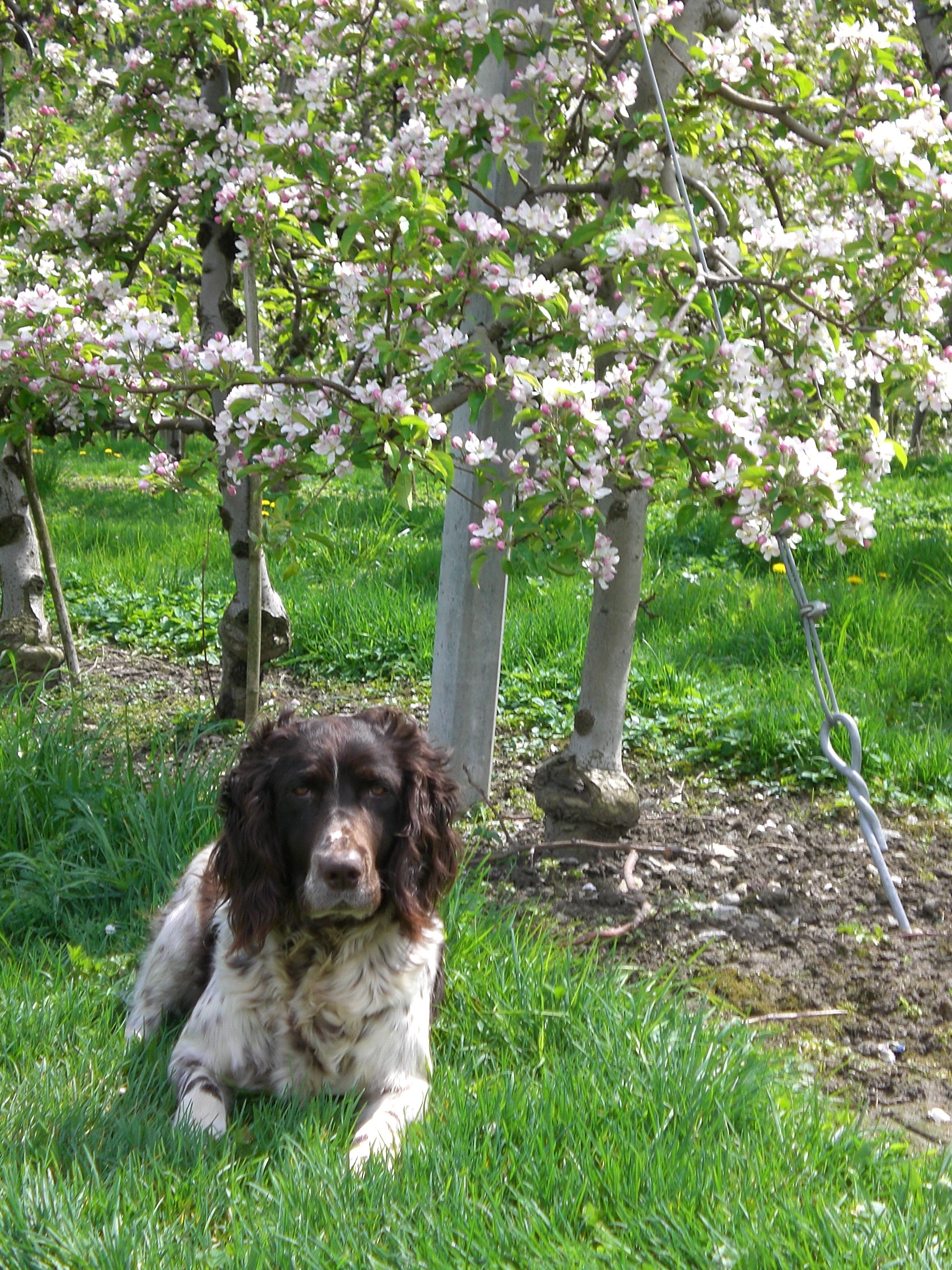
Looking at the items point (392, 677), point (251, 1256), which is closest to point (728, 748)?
point (392, 677)

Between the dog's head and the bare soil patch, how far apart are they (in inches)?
32.6

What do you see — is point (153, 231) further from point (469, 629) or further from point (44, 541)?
point (469, 629)

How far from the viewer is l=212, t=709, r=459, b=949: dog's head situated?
8.92ft

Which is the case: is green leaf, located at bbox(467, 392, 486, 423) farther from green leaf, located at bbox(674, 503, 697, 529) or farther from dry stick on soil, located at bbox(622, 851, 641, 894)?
dry stick on soil, located at bbox(622, 851, 641, 894)

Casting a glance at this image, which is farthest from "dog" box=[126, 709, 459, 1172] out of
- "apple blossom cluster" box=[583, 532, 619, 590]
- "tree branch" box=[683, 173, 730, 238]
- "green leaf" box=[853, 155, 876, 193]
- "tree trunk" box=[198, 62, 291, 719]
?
"tree trunk" box=[198, 62, 291, 719]

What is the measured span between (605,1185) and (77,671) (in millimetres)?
3838

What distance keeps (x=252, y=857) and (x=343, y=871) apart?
0.29 meters

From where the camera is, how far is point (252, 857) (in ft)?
9.14

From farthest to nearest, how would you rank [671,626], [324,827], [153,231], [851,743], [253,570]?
[671,626], [153,231], [253,570], [851,743], [324,827]

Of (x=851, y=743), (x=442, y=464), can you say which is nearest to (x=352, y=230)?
(x=442, y=464)

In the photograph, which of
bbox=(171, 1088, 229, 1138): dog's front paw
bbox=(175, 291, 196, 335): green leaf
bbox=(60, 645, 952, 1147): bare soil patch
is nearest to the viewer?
bbox=(171, 1088, 229, 1138): dog's front paw

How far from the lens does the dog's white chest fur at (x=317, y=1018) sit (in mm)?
2746

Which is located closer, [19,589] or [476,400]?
[476,400]

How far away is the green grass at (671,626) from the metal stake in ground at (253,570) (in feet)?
0.76
